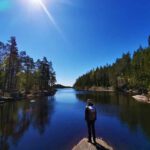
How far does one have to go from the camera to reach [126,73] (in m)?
104

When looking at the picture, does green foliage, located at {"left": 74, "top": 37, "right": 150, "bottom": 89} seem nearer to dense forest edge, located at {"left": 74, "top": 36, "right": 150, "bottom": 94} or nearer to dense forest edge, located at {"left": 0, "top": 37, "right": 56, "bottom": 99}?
dense forest edge, located at {"left": 74, "top": 36, "right": 150, "bottom": 94}

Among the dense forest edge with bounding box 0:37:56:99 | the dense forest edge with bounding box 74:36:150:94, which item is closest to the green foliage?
the dense forest edge with bounding box 74:36:150:94

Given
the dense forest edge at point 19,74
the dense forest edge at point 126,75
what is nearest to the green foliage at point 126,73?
the dense forest edge at point 126,75

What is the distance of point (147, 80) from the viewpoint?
58.4 metres

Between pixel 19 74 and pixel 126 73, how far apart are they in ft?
179

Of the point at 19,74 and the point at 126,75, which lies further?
the point at 126,75

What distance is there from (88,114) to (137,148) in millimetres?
3869

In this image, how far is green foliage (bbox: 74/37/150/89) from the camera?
6223 cm

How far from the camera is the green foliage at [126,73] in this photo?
6223 centimetres

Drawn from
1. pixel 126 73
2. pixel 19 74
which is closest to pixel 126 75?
pixel 126 73

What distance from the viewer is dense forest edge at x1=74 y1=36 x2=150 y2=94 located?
206 feet

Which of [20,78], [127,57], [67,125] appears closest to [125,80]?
[127,57]

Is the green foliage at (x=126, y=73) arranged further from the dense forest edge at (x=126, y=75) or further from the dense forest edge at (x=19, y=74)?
the dense forest edge at (x=19, y=74)

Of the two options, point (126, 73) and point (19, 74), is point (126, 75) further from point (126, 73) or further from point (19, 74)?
point (19, 74)
